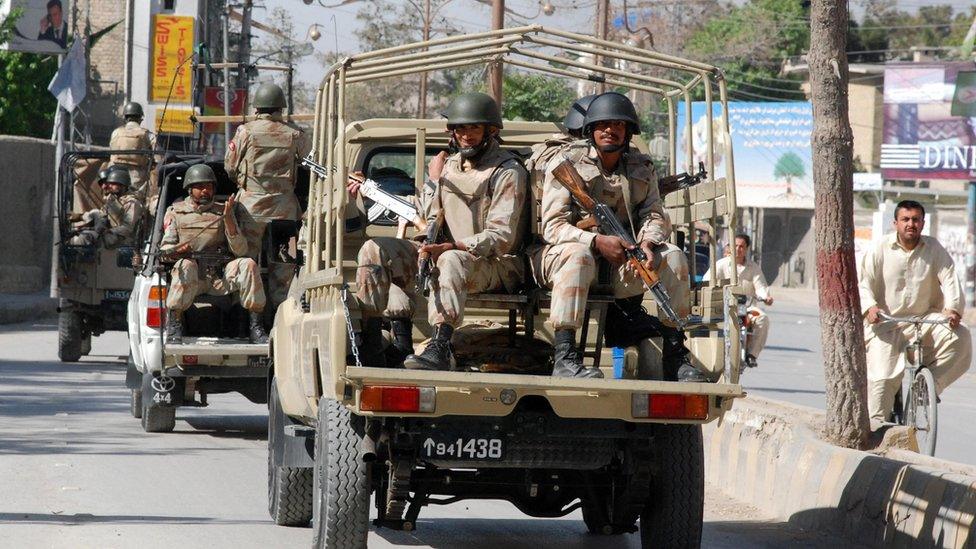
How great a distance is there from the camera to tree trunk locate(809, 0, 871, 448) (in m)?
8.97

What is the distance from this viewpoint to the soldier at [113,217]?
16812 millimetres

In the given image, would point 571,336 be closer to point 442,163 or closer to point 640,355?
point 640,355

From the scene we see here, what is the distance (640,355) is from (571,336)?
61 centimetres

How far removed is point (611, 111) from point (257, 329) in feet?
18.2

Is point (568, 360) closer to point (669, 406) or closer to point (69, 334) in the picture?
point (669, 406)

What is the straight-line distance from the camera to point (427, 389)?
594 cm

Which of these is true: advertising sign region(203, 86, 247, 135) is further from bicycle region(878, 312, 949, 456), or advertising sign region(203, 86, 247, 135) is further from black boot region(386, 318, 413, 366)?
black boot region(386, 318, 413, 366)

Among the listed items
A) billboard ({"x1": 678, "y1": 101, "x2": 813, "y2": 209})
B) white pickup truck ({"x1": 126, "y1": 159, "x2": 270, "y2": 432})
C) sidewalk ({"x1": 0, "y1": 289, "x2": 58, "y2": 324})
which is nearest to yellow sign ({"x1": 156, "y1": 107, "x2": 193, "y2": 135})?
sidewalk ({"x1": 0, "y1": 289, "x2": 58, "y2": 324})

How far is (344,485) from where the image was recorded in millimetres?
6285

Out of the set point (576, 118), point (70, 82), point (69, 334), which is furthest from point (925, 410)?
point (70, 82)

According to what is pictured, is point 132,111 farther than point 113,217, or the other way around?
point 132,111

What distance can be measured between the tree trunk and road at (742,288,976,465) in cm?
304

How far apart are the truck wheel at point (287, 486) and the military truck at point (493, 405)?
2 centimetres

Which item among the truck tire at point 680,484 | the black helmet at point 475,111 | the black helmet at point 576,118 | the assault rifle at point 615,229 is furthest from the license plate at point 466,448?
the black helmet at point 576,118
